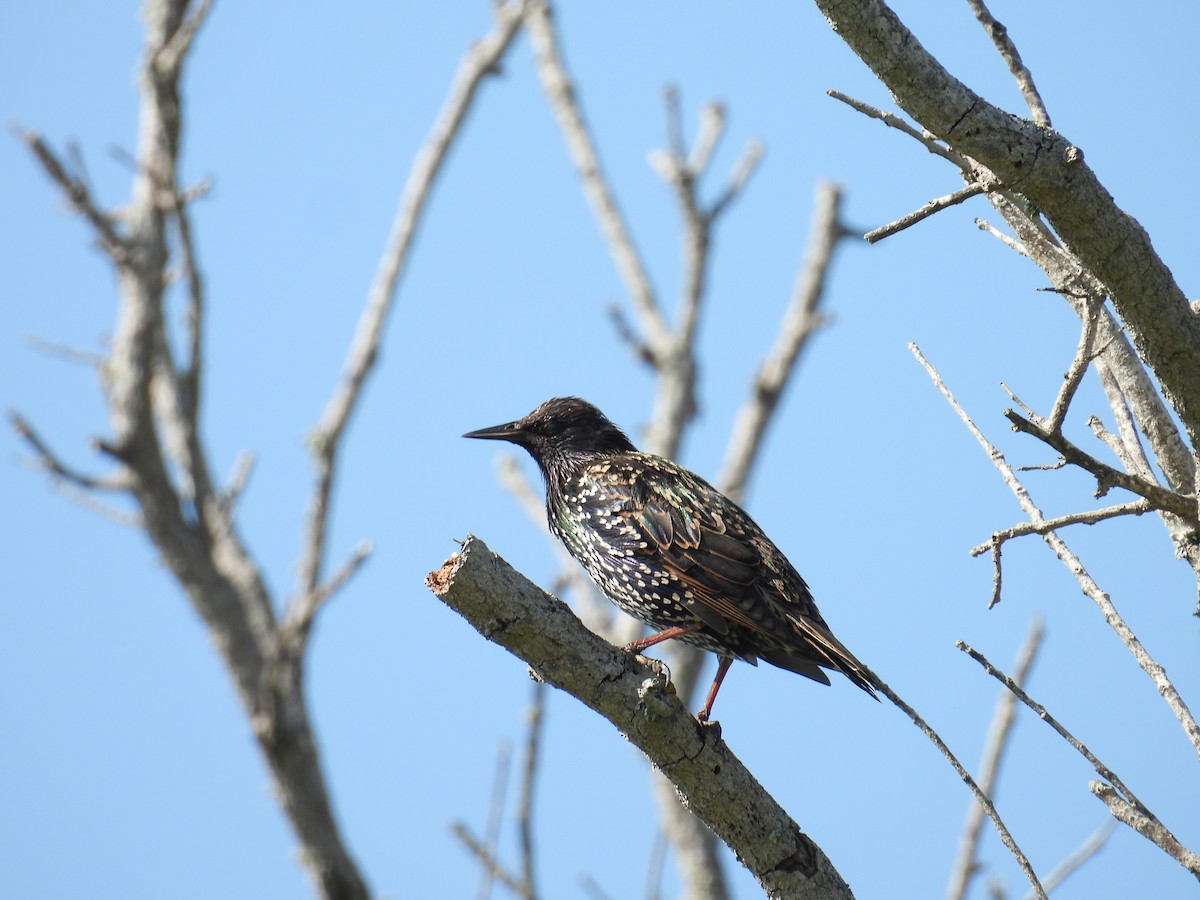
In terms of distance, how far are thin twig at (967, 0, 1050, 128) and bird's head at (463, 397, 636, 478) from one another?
118 inches

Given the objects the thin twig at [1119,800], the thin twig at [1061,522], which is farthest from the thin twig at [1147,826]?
the thin twig at [1061,522]

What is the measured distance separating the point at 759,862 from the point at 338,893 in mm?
5558

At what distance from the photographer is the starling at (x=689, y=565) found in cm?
513

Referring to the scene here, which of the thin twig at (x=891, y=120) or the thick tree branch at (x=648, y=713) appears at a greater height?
the thin twig at (x=891, y=120)

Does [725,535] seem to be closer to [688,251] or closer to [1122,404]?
[1122,404]

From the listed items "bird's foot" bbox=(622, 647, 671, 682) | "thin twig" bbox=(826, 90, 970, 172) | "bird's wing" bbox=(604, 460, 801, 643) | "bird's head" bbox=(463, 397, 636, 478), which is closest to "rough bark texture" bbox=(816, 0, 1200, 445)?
"thin twig" bbox=(826, 90, 970, 172)

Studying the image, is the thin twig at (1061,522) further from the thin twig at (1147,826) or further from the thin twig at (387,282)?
the thin twig at (387,282)

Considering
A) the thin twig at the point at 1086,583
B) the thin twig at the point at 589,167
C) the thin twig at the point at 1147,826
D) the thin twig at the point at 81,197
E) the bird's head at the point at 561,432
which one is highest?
the thin twig at the point at 589,167

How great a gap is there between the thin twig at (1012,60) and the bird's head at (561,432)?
300 cm

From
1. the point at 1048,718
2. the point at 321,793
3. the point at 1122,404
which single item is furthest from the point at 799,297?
the point at 1048,718

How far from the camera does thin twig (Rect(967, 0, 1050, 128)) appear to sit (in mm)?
3555

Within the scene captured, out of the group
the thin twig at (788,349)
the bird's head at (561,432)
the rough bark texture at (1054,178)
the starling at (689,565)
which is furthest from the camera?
the thin twig at (788,349)

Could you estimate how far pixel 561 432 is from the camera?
20.9 feet

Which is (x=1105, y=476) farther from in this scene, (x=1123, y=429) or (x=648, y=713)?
(x=648, y=713)
